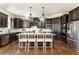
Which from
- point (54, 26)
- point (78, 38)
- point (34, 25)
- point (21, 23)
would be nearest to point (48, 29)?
point (54, 26)

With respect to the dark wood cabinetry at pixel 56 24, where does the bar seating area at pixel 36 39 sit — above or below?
below

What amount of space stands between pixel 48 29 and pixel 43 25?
0.75 m

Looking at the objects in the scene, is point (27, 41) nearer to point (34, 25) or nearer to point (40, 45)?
point (40, 45)

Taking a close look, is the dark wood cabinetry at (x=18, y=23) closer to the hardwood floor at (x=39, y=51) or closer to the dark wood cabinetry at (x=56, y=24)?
the dark wood cabinetry at (x=56, y=24)

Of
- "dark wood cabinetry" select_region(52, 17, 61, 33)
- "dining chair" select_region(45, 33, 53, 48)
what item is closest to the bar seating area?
"dining chair" select_region(45, 33, 53, 48)

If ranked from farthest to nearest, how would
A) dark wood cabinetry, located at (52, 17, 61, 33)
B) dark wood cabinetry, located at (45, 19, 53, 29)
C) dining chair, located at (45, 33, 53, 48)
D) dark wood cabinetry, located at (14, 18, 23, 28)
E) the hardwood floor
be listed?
dark wood cabinetry, located at (45, 19, 53, 29), dark wood cabinetry, located at (14, 18, 23, 28), dark wood cabinetry, located at (52, 17, 61, 33), dining chair, located at (45, 33, 53, 48), the hardwood floor

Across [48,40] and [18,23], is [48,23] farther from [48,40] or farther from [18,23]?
[48,40]

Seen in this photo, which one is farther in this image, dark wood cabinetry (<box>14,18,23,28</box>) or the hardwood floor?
dark wood cabinetry (<box>14,18,23,28</box>)

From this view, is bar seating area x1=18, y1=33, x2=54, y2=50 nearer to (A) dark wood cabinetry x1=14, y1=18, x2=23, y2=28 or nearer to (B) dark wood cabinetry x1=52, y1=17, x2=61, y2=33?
(B) dark wood cabinetry x1=52, y1=17, x2=61, y2=33

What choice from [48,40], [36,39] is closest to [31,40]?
[36,39]

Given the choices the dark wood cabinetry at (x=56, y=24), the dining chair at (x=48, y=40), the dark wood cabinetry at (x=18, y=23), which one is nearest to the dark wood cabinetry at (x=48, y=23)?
the dark wood cabinetry at (x=56, y=24)

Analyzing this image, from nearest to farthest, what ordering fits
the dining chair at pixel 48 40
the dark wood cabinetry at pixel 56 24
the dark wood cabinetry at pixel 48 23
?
1. the dining chair at pixel 48 40
2. the dark wood cabinetry at pixel 56 24
3. the dark wood cabinetry at pixel 48 23

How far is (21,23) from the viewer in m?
14.4

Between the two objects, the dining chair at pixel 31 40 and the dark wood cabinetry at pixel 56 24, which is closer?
the dining chair at pixel 31 40
